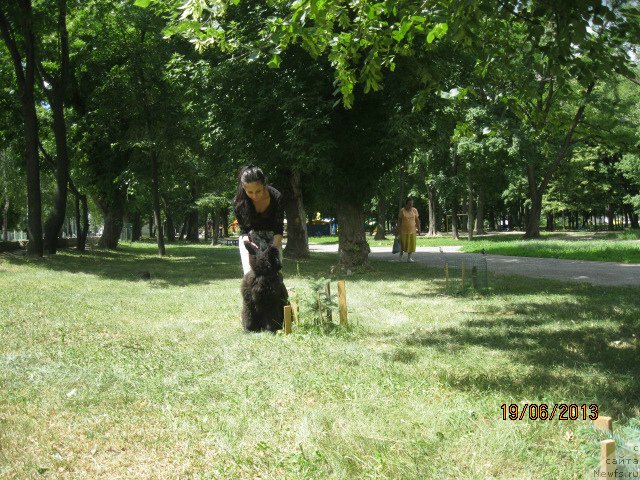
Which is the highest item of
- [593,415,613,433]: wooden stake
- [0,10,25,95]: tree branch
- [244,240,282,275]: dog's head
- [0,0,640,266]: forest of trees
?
[0,10,25,95]: tree branch

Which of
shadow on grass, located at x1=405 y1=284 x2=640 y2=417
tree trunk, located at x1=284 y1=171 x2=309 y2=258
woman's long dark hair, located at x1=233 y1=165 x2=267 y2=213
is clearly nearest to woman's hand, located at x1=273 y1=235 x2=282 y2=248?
woman's long dark hair, located at x1=233 y1=165 x2=267 y2=213

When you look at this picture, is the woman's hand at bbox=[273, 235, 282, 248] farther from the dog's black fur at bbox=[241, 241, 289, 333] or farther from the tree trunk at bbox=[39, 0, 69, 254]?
the tree trunk at bbox=[39, 0, 69, 254]

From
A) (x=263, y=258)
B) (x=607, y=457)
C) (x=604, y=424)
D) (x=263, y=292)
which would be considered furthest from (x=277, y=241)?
(x=607, y=457)

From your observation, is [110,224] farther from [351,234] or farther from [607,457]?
[607,457]

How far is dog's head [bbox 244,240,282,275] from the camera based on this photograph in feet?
24.2

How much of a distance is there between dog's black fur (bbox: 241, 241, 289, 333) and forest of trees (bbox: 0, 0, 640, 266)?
221cm

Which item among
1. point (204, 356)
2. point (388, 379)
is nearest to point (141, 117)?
point (204, 356)

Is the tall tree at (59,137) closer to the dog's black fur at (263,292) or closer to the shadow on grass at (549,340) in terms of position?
the shadow on grass at (549,340)

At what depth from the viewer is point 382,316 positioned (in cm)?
887

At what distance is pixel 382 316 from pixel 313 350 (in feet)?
8.92

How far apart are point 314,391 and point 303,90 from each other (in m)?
11.3

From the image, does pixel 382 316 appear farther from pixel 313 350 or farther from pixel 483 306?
pixel 313 350

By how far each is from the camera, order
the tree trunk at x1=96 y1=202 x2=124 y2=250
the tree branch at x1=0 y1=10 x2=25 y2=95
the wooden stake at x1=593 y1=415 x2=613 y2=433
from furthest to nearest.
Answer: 1. the tree trunk at x1=96 y1=202 x2=124 y2=250
2. the tree branch at x1=0 y1=10 x2=25 y2=95
3. the wooden stake at x1=593 y1=415 x2=613 y2=433
